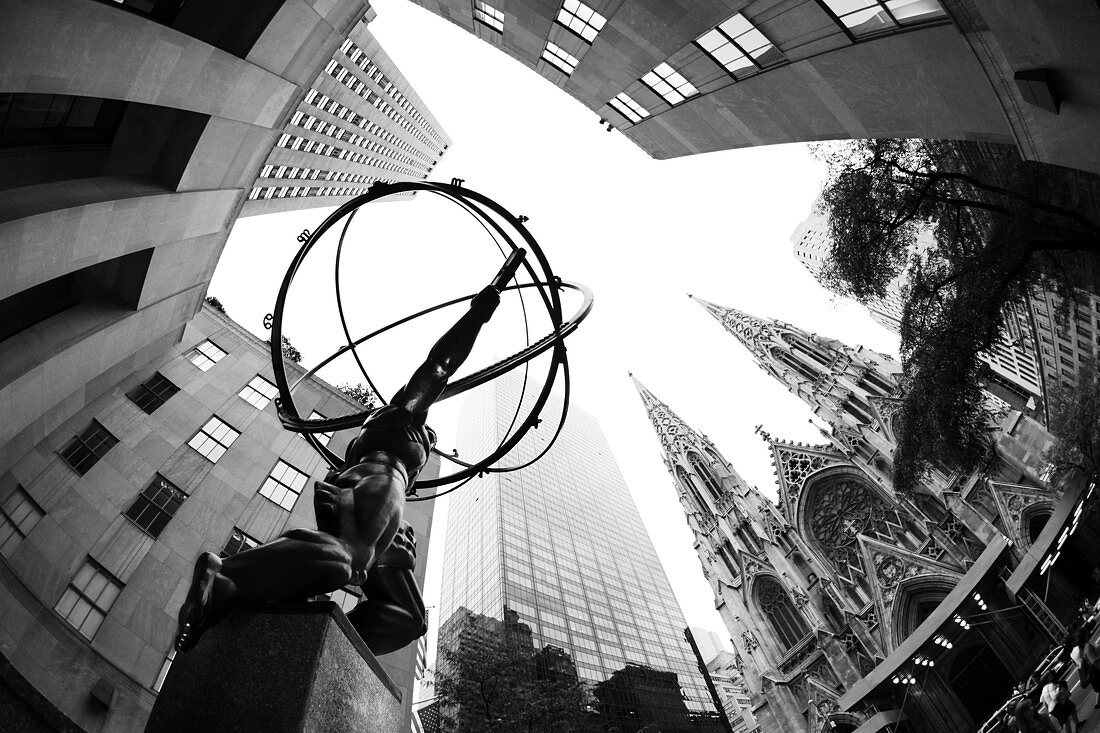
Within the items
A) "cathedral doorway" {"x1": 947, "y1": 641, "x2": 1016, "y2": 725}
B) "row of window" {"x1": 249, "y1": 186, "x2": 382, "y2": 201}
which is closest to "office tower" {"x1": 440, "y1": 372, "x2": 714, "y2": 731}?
"cathedral doorway" {"x1": 947, "y1": 641, "x2": 1016, "y2": 725}

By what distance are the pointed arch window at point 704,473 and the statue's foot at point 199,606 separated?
49.4 meters

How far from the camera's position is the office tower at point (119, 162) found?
8.61 m

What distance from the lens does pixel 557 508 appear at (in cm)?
8169

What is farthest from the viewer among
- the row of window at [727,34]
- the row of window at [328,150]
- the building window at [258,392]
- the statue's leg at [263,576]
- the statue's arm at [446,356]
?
the row of window at [328,150]

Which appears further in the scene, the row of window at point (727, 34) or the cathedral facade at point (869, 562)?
the cathedral facade at point (869, 562)

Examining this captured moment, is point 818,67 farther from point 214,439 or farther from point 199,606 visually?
point 214,439

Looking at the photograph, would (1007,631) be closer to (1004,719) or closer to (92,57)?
(1004,719)

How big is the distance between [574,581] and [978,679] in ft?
146

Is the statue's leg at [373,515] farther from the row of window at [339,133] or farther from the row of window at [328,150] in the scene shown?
the row of window at [339,133]

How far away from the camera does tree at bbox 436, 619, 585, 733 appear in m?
16.5

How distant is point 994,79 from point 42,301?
21.3m

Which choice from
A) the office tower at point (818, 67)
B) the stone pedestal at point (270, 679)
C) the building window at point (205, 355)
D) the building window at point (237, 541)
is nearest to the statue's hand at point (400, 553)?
the stone pedestal at point (270, 679)

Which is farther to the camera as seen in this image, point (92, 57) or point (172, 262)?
point (172, 262)

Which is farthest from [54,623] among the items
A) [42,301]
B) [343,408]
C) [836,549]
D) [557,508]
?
[557,508]
